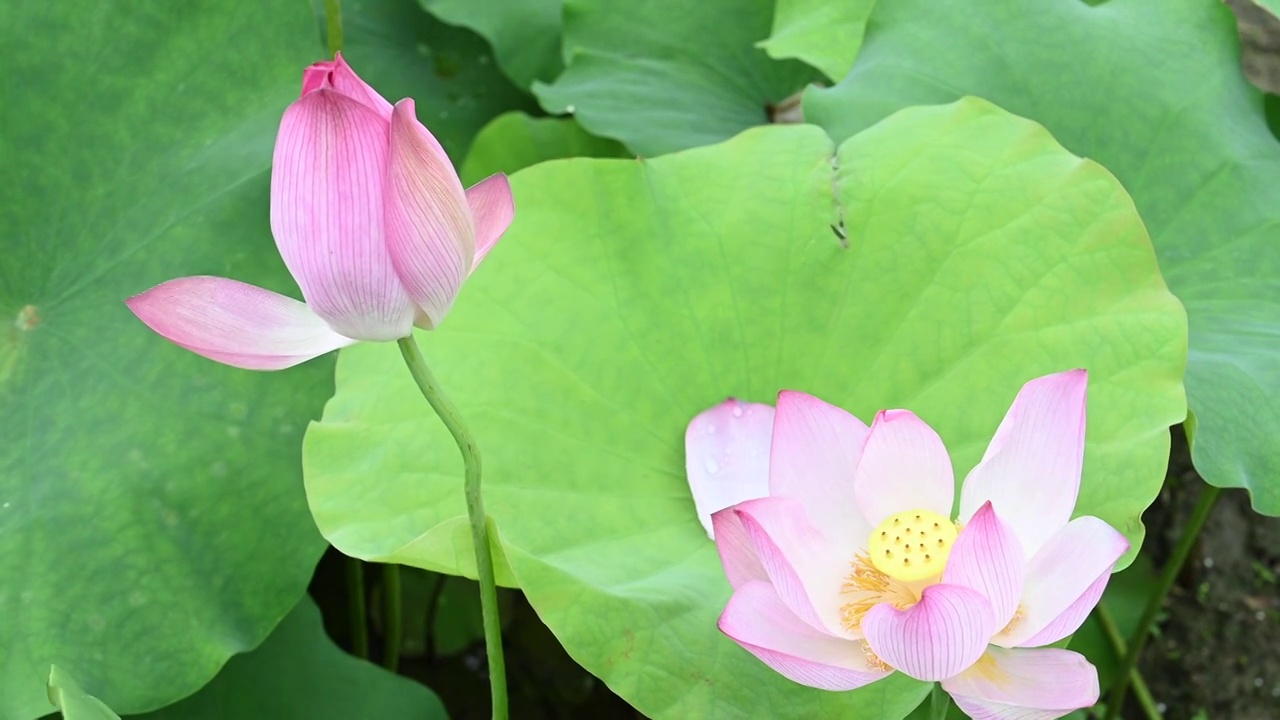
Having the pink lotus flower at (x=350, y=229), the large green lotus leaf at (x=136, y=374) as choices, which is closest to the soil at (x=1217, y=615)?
the large green lotus leaf at (x=136, y=374)

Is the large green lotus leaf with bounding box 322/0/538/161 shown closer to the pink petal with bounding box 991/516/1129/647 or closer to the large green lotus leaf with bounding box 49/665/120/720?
the large green lotus leaf with bounding box 49/665/120/720

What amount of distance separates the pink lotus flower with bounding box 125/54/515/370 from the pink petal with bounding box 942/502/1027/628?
28 cm

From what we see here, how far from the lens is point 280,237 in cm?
53

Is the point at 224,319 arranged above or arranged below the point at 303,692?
above

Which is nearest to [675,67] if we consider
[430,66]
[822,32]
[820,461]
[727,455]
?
[822,32]

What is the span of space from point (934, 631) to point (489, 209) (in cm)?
31

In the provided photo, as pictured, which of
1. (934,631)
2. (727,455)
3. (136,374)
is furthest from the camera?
(136,374)

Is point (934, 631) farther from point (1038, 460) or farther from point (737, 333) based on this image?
point (737, 333)

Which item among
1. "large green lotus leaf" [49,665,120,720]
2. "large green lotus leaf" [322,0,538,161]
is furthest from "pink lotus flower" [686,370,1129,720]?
"large green lotus leaf" [322,0,538,161]

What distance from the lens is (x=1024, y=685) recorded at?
563 mm

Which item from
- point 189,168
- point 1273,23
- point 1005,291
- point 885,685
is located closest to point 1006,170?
point 1005,291

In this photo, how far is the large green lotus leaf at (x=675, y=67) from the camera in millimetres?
1199

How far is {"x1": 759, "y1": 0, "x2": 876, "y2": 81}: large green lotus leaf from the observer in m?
1.10

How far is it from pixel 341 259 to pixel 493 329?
1.05ft
